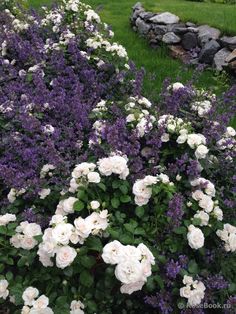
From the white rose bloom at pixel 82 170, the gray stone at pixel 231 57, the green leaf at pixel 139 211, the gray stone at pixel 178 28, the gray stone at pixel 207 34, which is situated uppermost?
the white rose bloom at pixel 82 170

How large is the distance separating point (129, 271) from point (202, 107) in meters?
2.02

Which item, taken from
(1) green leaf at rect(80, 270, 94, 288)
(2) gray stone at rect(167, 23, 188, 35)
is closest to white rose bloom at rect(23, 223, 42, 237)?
(1) green leaf at rect(80, 270, 94, 288)

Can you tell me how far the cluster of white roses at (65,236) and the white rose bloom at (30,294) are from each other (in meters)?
0.15

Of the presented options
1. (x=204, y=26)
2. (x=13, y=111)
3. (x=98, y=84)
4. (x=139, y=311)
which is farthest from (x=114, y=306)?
(x=204, y=26)

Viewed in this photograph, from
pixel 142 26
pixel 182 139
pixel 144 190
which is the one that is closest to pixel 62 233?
pixel 144 190

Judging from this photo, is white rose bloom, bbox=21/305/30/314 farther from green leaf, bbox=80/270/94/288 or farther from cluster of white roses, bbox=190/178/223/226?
cluster of white roses, bbox=190/178/223/226

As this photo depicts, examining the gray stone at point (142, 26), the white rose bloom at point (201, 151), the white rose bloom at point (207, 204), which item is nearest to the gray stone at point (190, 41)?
the gray stone at point (142, 26)

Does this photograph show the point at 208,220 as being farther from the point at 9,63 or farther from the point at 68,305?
the point at 9,63

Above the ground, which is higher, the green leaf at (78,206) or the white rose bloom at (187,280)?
the green leaf at (78,206)

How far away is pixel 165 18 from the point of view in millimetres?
8297

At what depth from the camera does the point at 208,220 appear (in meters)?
2.81

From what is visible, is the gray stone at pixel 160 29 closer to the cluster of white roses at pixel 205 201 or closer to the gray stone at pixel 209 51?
the gray stone at pixel 209 51

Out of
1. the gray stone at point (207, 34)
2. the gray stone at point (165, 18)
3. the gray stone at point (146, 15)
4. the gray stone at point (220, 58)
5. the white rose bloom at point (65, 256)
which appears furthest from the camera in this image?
the gray stone at point (146, 15)

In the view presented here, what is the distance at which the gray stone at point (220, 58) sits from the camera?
681 cm
